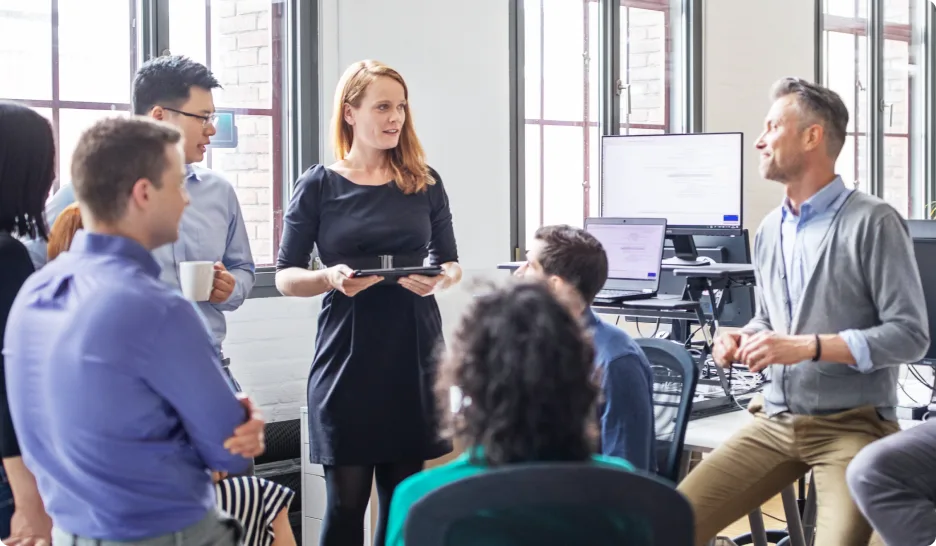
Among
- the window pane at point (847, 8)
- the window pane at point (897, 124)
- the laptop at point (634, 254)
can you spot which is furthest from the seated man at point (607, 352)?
the window pane at point (897, 124)

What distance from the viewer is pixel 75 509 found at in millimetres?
1600

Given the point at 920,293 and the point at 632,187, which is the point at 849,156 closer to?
the point at 632,187

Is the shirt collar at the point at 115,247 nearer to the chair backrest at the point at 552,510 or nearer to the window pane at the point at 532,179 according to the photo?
the chair backrest at the point at 552,510

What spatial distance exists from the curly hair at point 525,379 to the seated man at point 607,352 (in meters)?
0.86

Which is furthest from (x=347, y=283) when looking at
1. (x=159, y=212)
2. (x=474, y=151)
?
(x=474, y=151)

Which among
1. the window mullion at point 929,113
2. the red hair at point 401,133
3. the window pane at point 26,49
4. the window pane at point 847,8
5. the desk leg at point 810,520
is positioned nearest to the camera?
the red hair at point 401,133

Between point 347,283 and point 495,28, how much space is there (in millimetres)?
2522

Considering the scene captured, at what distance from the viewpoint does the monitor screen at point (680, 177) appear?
4418mm

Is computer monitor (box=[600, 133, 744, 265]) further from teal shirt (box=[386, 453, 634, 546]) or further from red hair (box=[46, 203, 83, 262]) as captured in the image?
teal shirt (box=[386, 453, 634, 546])

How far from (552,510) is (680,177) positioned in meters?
3.38

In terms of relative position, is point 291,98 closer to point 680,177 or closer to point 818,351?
point 680,177

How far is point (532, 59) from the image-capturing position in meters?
5.18

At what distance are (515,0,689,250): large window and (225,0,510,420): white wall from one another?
8.2 inches

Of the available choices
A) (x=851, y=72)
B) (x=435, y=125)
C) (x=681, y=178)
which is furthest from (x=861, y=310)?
(x=851, y=72)
